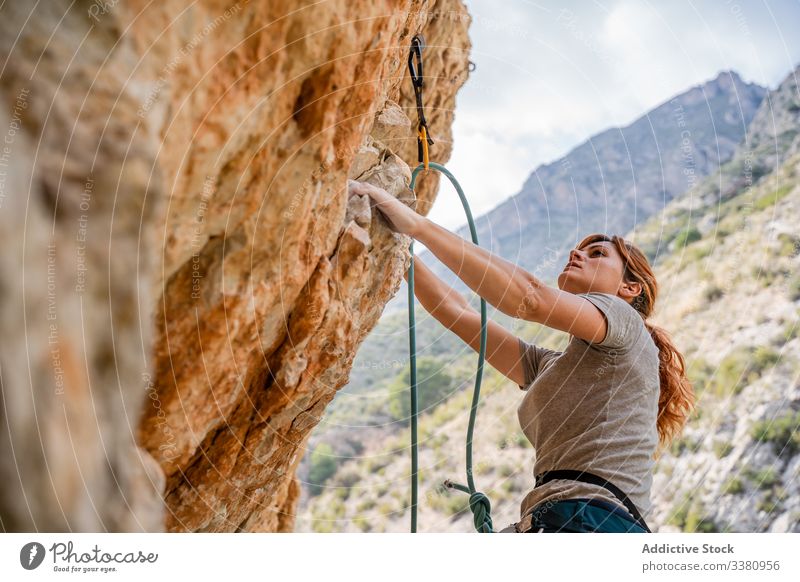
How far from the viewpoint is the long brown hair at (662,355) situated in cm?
261

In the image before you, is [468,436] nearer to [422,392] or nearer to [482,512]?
[482,512]

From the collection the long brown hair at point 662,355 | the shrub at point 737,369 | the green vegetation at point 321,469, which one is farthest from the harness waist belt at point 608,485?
the green vegetation at point 321,469

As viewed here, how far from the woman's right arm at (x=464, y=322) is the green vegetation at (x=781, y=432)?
395 inches

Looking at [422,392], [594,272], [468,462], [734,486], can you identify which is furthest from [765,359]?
[468,462]

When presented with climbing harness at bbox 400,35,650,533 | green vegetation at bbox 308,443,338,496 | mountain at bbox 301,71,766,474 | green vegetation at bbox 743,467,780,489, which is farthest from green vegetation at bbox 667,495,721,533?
climbing harness at bbox 400,35,650,533

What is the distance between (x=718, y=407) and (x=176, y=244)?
577 inches

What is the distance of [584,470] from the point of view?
2.12 m

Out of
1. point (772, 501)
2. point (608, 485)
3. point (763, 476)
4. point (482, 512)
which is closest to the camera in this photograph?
point (608, 485)

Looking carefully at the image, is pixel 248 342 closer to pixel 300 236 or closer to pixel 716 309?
pixel 300 236

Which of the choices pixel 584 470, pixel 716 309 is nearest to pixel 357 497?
pixel 716 309

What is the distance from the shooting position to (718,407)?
1377cm

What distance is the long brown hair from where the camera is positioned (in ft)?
8.55

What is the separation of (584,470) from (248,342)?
1223 mm

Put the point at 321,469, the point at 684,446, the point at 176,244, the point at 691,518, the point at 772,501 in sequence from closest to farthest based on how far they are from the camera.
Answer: the point at 176,244 < the point at 772,501 < the point at 691,518 < the point at 684,446 < the point at 321,469
